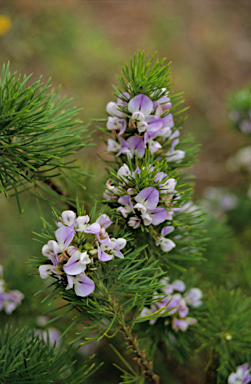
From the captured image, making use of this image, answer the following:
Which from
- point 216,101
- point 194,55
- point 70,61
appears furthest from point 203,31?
point 70,61

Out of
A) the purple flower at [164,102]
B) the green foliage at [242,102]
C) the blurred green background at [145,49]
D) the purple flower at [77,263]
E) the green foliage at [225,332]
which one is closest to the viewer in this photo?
the purple flower at [77,263]

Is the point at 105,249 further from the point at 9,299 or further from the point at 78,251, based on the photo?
the point at 9,299

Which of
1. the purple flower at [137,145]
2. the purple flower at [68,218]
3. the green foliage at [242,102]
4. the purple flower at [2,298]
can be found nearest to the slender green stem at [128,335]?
the purple flower at [68,218]

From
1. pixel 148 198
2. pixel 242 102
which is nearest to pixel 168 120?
pixel 148 198

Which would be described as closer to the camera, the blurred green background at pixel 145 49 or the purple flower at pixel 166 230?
the purple flower at pixel 166 230

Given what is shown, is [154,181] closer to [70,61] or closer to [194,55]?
[70,61]

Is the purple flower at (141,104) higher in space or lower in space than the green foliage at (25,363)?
higher

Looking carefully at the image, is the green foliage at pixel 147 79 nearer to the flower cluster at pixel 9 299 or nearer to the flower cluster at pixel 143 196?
the flower cluster at pixel 143 196
